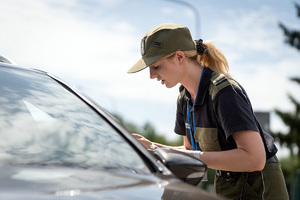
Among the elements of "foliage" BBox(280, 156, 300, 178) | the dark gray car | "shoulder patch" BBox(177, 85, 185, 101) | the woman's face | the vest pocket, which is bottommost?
"foliage" BBox(280, 156, 300, 178)

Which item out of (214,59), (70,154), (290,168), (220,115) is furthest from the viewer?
(290,168)

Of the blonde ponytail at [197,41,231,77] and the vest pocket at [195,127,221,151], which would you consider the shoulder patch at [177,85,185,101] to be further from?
the vest pocket at [195,127,221,151]

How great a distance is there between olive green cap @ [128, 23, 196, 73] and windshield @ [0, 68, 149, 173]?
3.06 feet

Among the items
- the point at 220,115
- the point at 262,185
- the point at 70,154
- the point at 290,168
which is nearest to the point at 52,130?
the point at 70,154

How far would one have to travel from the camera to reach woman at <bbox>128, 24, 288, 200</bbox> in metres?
2.71

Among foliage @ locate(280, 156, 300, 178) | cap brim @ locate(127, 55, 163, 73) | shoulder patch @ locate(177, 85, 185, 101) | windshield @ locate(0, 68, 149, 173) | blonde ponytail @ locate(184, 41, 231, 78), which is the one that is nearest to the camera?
windshield @ locate(0, 68, 149, 173)

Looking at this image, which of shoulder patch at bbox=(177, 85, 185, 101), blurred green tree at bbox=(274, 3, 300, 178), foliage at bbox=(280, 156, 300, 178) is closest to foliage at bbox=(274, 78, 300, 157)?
blurred green tree at bbox=(274, 3, 300, 178)

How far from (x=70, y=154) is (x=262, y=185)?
1.45 metres

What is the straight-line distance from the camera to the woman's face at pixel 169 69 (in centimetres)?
305

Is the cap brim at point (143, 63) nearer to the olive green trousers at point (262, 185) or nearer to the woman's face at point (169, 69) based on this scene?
the woman's face at point (169, 69)

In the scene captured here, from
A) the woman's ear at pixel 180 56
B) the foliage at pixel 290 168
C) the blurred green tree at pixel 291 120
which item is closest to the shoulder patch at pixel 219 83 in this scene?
the woman's ear at pixel 180 56

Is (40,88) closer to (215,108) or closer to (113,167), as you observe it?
(113,167)

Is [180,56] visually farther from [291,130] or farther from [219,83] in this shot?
[291,130]

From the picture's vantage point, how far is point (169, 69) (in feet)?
10.0
